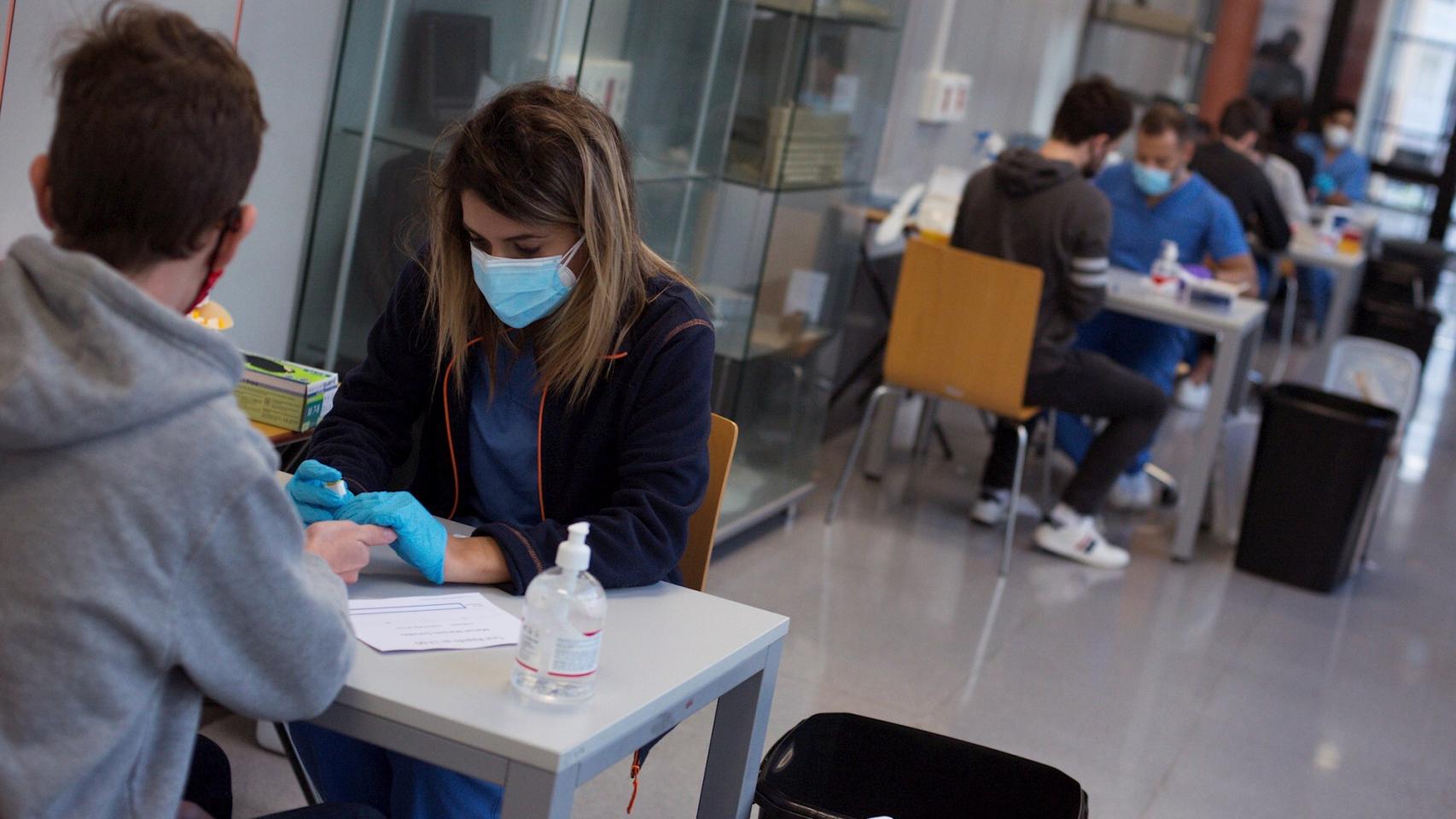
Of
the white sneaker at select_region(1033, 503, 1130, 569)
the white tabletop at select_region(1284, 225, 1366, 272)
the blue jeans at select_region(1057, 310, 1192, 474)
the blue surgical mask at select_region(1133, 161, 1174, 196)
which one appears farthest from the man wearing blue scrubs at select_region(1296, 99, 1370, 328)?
the white sneaker at select_region(1033, 503, 1130, 569)

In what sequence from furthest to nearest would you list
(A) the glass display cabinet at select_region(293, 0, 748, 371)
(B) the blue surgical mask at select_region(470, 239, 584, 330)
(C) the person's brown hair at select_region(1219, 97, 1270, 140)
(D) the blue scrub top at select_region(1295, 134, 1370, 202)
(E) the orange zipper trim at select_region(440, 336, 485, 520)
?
(D) the blue scrub top at select_region(1295, 134, 1370, 202) → (C) the person's brown hair at select_region(1219, 97, 1270, 140) → (A) the glass display cabinet at select_region(293, 0, 748, 371) → (E) the orange zipper trim at select_region(440, 336, 485, 520) → (B) the blue surgical mask at select_region(470, 239, 584, 330)

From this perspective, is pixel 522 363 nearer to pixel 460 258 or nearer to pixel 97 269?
pixel 460 258

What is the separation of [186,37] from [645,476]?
32.0 inches

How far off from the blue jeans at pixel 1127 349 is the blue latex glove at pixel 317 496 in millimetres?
3590

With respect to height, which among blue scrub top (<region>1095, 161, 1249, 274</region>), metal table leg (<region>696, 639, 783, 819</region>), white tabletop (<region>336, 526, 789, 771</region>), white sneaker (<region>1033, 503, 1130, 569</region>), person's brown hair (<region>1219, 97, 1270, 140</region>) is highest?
person's brown hair (<region>1219, 97, 1270, 140</region>)

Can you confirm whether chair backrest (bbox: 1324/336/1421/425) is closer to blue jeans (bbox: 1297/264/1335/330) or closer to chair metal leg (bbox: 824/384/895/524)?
chair metal leg (bbox: 824/384/895/524)

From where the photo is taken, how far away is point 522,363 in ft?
6.25

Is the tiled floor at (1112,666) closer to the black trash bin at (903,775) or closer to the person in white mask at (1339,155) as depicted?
the black trash bin at (903,775)

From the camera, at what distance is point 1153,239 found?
5.06 m

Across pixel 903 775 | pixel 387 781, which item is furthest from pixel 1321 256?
pixel 387 781

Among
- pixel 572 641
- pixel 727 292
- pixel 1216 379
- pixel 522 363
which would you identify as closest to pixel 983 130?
pixel 1216 379

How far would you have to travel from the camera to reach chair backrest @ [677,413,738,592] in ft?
6.61

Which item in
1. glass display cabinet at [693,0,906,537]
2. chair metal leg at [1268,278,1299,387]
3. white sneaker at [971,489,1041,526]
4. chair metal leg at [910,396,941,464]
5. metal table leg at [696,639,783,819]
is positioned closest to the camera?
metal table leg at [696,639,783,819]

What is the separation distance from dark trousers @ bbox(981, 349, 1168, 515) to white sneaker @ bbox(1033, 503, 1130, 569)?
35 mm
